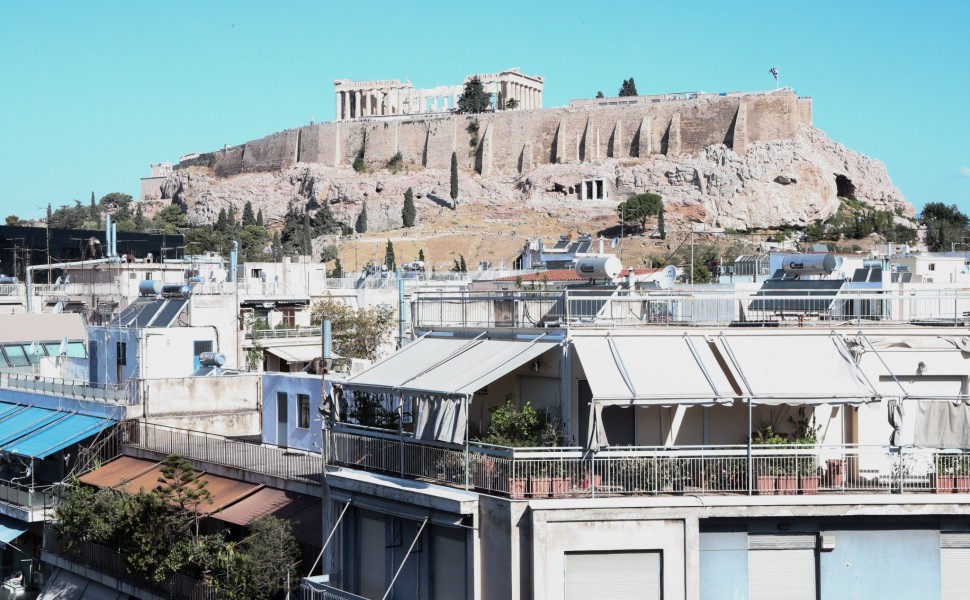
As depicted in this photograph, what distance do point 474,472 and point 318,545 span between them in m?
3.29

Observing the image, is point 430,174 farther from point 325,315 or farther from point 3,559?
point 3,559

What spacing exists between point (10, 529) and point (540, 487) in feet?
42.9

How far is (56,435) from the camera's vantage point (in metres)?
21.5

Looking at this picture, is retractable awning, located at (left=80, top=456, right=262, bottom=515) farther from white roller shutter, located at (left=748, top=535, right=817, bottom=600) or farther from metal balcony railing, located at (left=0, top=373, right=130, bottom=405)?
white roller shutter, located at (left=748, top=535, right=817, bottom=600)

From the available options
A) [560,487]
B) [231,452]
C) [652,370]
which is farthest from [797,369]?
[231,452]

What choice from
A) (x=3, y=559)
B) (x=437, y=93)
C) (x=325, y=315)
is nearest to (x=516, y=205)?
(x=437, y=93)

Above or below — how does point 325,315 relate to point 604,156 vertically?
below

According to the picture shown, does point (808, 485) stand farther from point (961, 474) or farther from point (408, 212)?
point (408, 212)

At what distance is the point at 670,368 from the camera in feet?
42.9

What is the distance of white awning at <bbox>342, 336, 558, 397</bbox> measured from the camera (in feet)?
43.4

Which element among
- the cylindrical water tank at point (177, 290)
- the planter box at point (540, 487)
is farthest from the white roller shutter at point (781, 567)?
the cylindrical water tank at point (177, 290)

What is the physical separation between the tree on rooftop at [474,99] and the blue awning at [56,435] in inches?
4094

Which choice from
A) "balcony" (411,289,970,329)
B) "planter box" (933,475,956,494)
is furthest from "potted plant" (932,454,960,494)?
"balcony" (411,289,970,329)

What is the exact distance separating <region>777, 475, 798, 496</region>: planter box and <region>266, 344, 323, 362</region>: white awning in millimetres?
18778
